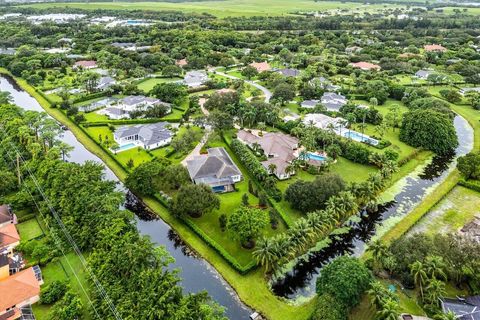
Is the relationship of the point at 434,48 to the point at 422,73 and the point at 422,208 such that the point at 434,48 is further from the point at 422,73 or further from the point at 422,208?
the point at 422,208

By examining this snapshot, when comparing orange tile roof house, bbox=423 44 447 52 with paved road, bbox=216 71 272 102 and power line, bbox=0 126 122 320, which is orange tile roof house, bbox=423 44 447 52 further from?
power line, bbox=0 126 122 320

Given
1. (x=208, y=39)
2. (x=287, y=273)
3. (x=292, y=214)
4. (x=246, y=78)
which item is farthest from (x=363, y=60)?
(x=287, y=273)

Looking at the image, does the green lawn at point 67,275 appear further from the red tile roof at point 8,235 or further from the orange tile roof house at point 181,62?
the orange tile roof house at point 181,62

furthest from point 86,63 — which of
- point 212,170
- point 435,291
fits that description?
point 435,291

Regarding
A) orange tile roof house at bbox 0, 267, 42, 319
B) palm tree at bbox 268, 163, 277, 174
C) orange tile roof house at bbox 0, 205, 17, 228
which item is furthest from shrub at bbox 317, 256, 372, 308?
orange tile roof house at bbox 0, 205, 17, 228

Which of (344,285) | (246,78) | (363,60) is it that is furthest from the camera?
(363,60)

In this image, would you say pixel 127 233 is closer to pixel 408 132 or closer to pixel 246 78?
pixel 408 132
